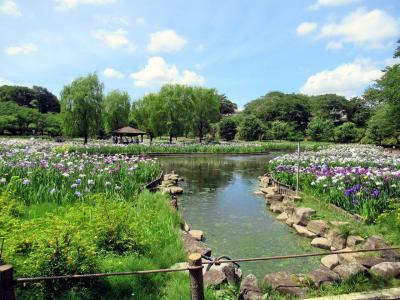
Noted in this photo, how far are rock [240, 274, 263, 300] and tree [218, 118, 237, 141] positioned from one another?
2024 inches

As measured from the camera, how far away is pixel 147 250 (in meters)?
4.98

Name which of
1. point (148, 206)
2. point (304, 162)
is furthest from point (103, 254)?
point (304, 162)

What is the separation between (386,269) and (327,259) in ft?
4.28

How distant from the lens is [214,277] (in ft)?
14.7

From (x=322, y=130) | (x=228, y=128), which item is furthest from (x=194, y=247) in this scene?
(x=228, y=128)

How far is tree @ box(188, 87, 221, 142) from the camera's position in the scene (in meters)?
42.2

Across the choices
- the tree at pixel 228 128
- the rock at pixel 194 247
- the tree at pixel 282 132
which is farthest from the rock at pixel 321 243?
the tree at pixel 228 128

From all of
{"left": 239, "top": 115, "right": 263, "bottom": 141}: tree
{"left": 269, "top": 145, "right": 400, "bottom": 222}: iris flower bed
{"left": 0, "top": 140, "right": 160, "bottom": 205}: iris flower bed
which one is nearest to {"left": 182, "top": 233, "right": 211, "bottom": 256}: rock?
{"left": 0, "top": 140, "right": 160, "bottom": 205}: iris flower bed

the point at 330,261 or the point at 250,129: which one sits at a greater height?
the point at 250,129

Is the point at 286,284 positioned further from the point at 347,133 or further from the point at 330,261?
the point at 347,133

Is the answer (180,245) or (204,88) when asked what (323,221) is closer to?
(180,245)

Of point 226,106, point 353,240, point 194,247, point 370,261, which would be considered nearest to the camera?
point 370,261

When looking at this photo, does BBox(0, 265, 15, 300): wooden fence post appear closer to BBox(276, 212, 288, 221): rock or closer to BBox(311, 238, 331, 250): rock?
BBox(311, 238, 331, 250): rock

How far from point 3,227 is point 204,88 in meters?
40.3
